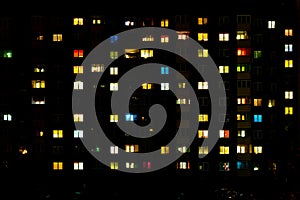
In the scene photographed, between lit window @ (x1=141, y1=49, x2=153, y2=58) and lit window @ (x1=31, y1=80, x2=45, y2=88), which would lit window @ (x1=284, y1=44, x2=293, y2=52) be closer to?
lit window @ (x1=141, y1=49, x2=153, y2=58)

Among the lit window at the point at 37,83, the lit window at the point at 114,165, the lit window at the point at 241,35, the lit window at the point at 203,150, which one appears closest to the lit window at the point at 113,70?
the lit window at the point at 37,83

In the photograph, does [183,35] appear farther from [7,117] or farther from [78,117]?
[7,117]

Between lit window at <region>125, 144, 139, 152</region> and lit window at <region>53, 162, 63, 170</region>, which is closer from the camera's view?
lit window at <region>125, 144, 139, 152</region>

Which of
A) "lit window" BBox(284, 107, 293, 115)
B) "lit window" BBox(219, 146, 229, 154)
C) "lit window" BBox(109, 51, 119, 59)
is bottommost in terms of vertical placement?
"lit window" BBox(219, 146, 229, 154)

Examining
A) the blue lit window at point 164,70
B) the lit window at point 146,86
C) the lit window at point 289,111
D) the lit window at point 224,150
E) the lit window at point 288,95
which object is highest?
the blue lit window at point 164,70

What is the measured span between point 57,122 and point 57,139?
1.28 meters

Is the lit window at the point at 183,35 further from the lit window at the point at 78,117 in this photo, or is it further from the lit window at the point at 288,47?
the lit window at the point at 78,117

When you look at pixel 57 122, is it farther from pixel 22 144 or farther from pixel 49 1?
pixel 49 1

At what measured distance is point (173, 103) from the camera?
57.0m

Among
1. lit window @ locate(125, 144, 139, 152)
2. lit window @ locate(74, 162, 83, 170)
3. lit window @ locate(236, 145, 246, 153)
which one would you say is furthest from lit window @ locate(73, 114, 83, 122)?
lit window @ locate(236, 145, 246, 153)

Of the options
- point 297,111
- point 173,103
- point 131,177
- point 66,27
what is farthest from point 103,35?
point 297,111

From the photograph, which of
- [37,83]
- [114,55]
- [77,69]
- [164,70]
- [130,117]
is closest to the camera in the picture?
[164,70]

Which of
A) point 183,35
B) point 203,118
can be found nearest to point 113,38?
point 183,35

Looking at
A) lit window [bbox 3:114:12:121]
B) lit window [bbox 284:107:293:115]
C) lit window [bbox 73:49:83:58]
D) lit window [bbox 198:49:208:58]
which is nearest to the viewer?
lit window [bbox 198:49:208:58]
